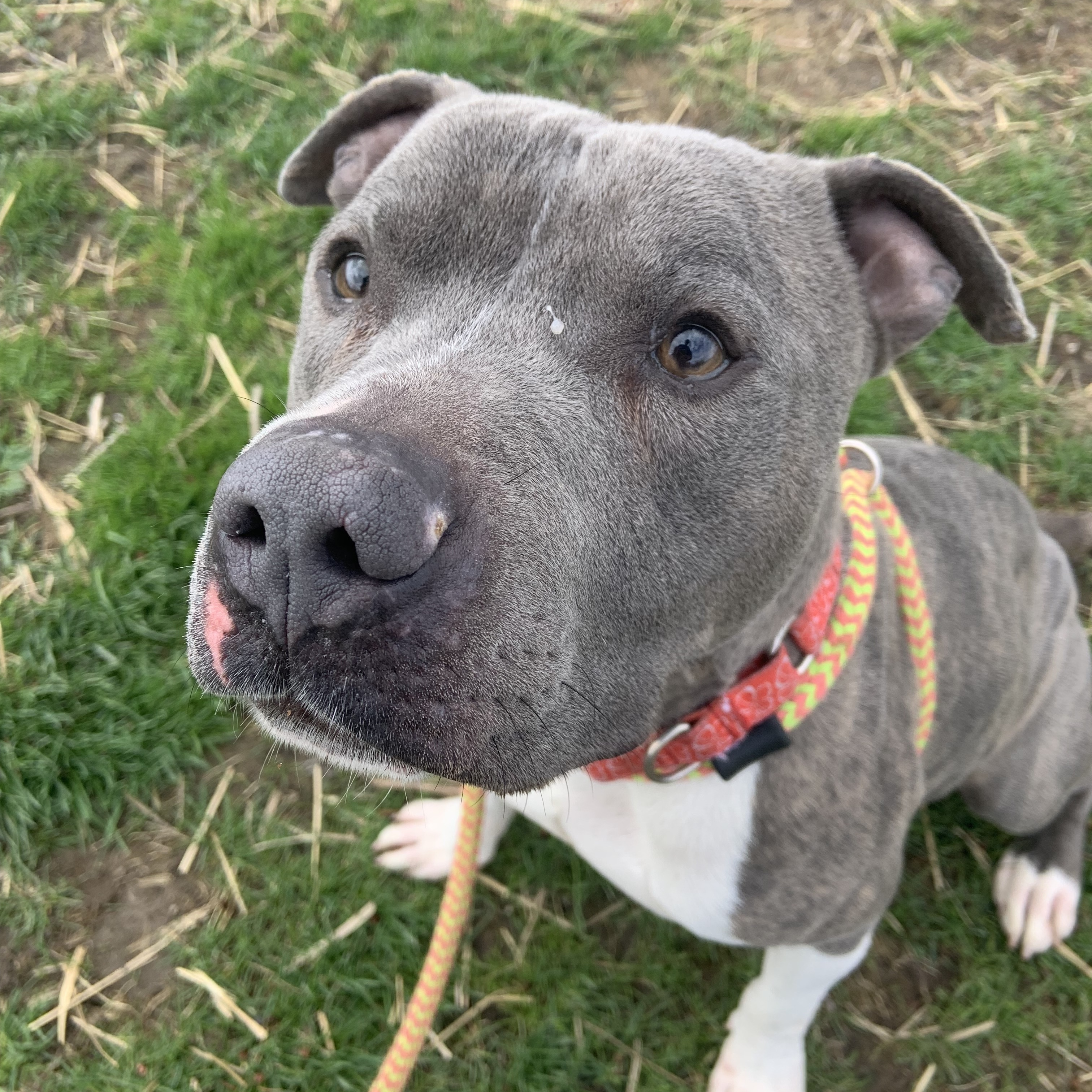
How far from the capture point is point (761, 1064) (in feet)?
9.93

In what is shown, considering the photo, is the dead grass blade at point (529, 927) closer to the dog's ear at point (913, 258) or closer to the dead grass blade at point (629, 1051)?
the dead grass blade at point (629, 1051)

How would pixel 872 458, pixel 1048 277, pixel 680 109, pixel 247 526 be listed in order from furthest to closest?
pixel 680 109, pixel 1048 277, pixel 872 458, pixel 247 526

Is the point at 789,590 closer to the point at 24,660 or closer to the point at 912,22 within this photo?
the point at 24,660

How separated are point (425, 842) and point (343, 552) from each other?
2.44 metres

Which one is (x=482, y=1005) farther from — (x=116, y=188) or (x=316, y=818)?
(x=116, y=188)

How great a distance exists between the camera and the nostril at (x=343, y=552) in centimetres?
133

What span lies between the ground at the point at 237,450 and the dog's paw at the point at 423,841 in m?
0.09

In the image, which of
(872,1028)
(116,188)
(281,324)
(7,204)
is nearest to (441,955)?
(872,1028)

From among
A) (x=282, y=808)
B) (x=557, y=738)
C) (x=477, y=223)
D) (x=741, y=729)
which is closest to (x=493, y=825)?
(x=282, y=808)

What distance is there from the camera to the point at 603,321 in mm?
1749

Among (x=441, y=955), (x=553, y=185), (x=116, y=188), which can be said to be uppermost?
(x=553, y=185)

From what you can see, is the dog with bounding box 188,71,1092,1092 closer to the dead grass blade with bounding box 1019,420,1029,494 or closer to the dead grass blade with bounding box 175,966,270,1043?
the dead grass blade with bounding box 175,966,270,1043

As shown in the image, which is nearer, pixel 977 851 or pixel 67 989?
pixel 67 989

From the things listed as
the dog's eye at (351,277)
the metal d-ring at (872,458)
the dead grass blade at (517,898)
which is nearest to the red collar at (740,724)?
the metal d-ring at (872,458)
